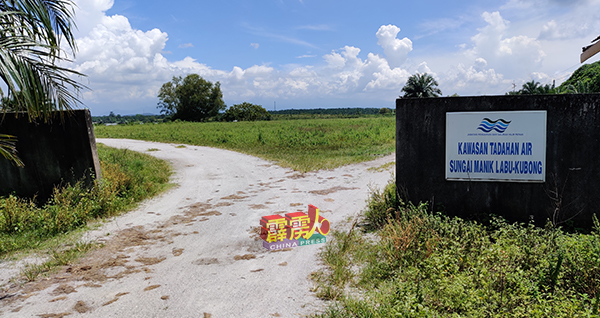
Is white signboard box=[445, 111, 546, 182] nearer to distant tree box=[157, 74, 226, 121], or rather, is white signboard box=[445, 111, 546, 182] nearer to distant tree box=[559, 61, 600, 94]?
distant tree box=[559, 61, 600, 94]

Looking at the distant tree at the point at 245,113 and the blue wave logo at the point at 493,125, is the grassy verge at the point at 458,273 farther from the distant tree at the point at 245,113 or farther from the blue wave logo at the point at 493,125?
the distant tree at the point at 245,113

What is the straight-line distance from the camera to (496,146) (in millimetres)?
5637

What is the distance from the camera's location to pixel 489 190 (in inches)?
225

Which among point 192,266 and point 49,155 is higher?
point 49,155

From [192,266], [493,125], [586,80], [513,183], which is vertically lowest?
[192,266]

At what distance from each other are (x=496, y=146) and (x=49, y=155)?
28.7 feet

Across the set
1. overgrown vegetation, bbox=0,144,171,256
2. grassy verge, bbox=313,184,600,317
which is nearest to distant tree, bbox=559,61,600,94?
grassy verge, bbox=313,184,600,317

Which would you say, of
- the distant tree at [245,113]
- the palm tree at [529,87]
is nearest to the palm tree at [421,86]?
the palm tree at [529,87]

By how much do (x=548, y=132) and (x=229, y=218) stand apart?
18.6ft

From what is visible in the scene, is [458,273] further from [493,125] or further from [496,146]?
[493,125]

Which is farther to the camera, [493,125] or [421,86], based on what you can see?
[421,86]

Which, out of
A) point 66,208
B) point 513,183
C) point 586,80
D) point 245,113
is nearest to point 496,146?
point 513,183

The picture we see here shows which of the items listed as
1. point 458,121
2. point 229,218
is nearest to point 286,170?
point 229,218

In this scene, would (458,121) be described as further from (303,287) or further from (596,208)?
(303,287)
